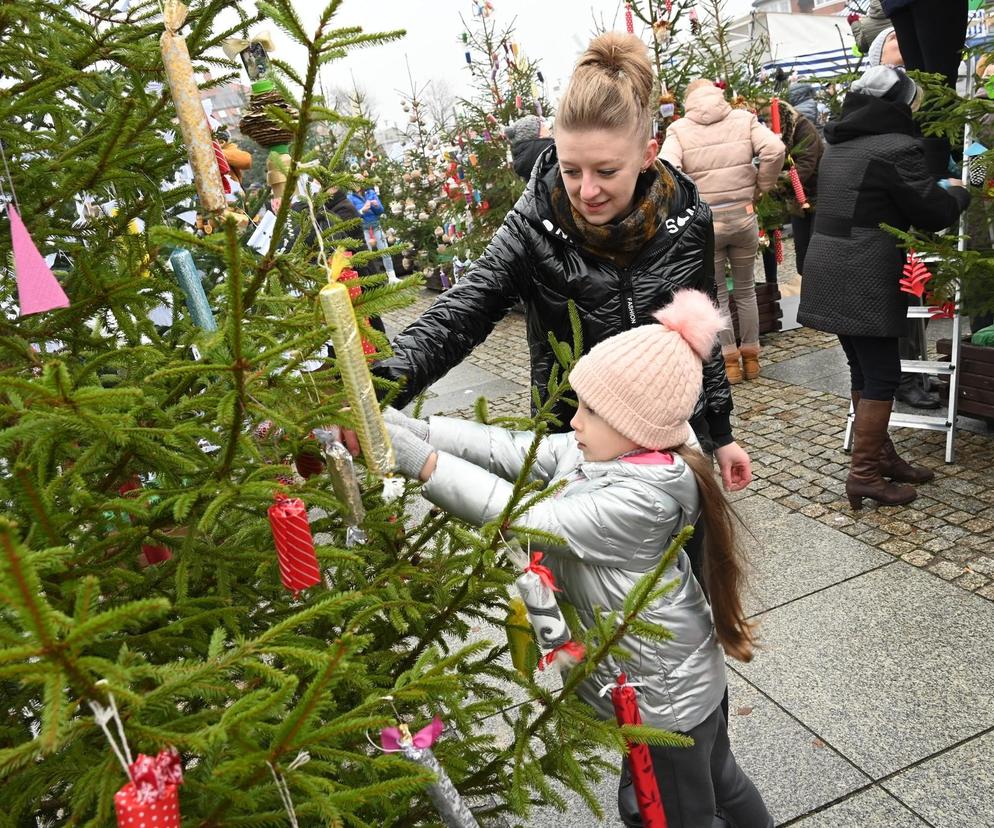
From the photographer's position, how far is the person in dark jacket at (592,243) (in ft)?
7.29

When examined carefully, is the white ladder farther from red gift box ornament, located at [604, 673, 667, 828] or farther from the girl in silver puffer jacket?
red gift box ornament, located at [604, 673, 667, 828]

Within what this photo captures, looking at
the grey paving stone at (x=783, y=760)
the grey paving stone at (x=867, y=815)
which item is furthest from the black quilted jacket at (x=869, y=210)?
the grey paving stone at (x=867, y=815)

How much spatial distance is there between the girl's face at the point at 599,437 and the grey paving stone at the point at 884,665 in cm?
181

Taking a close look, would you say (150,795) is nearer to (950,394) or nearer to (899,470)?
(899,470)

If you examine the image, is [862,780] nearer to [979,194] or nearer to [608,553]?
[608,553]

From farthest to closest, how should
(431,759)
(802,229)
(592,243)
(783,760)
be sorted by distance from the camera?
(802,229) < (783,760) < (592,243) < (431,759)

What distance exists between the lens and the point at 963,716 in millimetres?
3102

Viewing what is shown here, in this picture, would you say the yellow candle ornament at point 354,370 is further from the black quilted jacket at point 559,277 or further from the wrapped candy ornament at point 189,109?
the black quilted jacket at point 559,277

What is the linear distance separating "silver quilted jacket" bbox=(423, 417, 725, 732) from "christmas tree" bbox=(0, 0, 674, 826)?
144 mm

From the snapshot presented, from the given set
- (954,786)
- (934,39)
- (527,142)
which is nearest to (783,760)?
(954,786)

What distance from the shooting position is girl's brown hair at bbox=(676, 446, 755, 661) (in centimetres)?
211

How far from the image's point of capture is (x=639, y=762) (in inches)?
78.4

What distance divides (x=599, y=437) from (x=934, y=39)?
3893 mm

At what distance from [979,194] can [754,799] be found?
3.62m
